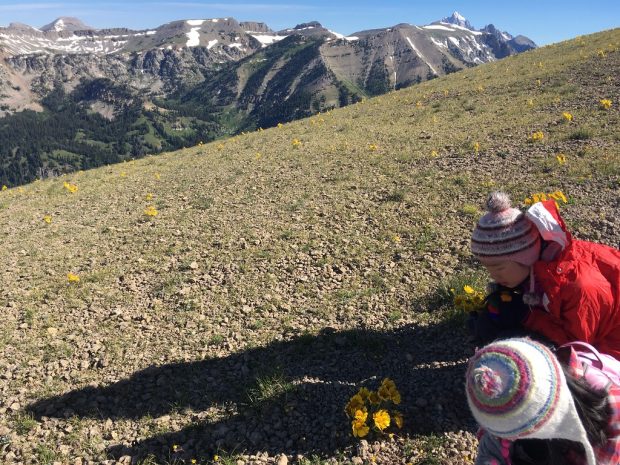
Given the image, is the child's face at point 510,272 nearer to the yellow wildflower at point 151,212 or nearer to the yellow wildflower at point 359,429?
the yellow wildflower at point 359,429

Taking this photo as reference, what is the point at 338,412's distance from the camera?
19.5 feet

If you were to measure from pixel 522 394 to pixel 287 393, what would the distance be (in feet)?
15.3

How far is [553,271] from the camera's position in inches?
148

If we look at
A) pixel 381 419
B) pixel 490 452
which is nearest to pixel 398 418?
pixel 381 419

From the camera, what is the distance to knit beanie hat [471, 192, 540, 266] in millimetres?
3945

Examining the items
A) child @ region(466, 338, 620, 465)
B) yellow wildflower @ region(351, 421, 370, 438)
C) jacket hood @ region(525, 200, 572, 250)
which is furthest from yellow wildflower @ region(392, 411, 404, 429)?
jacket hood @ region(525, 200, 572, 250)

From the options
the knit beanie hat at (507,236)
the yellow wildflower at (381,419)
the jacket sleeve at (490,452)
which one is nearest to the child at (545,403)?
the jacket sleeve at (490,452)

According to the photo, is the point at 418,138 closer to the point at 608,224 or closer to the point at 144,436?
the point at 608,224

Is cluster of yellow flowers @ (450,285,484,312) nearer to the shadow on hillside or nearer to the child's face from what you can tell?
the shadow on hillside

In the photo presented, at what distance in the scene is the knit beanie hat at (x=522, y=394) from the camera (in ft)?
7.53

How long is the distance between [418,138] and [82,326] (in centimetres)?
1567

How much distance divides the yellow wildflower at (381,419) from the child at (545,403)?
2.75 metres

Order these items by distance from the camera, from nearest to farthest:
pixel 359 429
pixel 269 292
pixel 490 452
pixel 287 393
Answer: pixel 490 452
pixel 359 429
pixel 287 393
pixel 269 292

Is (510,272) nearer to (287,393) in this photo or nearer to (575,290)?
(575,290)
